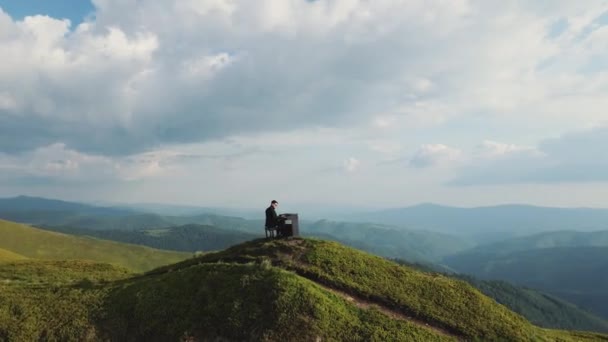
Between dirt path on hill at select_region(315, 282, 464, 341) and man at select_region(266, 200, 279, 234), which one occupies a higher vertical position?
man at select_region(266, 200, 279, 234)

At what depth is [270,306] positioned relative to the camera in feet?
72.2

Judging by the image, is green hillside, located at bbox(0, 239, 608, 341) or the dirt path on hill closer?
green hillside, located at bbox(0, 239, 608, 341)

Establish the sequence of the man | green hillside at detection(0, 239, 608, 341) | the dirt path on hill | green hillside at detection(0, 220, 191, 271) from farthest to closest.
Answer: green hillside at detection(0, 220, 191, 271)
the man
the dirt path on hill
green hillside at detection(0, 239, 608, 341)

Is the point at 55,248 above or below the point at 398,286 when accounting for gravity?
below

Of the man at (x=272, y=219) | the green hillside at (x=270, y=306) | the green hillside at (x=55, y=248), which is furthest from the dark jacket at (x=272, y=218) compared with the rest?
the green hillside at (x=55, y=248)

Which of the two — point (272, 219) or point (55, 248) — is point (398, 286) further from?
point (55, 248)

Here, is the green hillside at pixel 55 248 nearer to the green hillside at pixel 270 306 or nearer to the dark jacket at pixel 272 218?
the dark jacket at pixel 272 218

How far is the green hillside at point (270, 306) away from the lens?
21.4 metres

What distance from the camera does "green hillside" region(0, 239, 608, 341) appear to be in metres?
21.4

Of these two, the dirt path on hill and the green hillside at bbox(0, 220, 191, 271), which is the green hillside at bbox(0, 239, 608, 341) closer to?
the dirt path on hill

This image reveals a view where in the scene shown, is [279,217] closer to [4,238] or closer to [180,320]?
[180,320]

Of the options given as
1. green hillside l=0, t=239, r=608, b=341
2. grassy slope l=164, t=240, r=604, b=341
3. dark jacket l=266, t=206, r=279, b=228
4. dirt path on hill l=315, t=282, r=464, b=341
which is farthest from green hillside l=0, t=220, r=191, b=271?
dirt path on hill l=315, t=282, r=464, b=341

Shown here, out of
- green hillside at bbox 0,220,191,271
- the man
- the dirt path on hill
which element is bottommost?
green hillside at bbox 0,220,191,271

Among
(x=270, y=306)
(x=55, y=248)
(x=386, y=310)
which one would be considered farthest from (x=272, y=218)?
(x=55, y=248)
